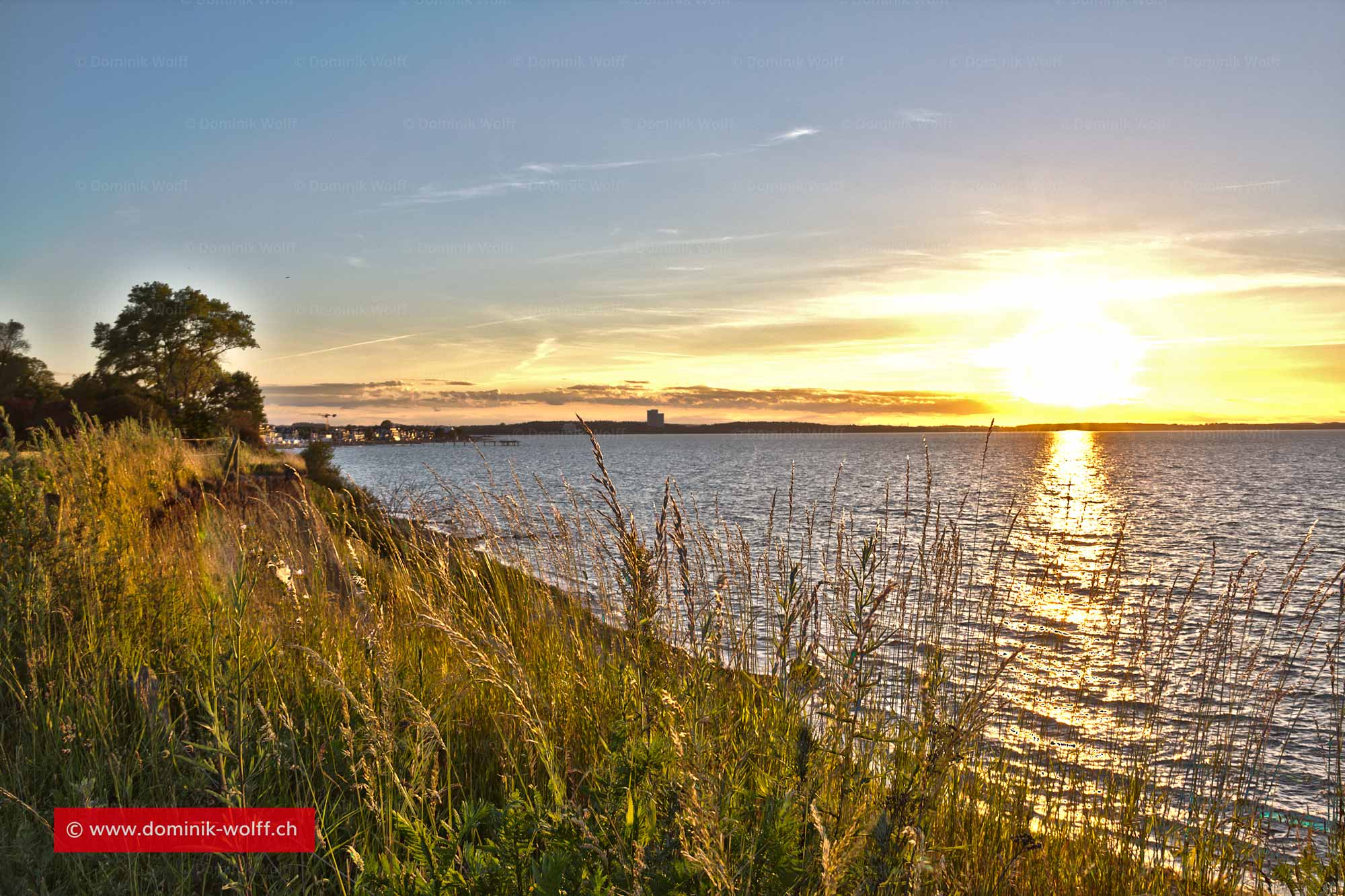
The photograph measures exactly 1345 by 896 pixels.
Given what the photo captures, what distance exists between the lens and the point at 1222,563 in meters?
19.9

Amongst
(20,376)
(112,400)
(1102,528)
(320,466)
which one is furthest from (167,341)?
(1102,528)

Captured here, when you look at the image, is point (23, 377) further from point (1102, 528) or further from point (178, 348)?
point (1102, 528)

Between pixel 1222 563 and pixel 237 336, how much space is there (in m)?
57.6

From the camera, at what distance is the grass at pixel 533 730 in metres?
1.92

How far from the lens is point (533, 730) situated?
2.22 metres

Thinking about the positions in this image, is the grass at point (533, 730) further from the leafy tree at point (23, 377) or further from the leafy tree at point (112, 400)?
the leafy tree at point (23, 377)

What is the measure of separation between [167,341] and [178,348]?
724 mm

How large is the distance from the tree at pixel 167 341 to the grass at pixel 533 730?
50.8m

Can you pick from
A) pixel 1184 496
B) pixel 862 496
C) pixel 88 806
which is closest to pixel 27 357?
pixel 862 496

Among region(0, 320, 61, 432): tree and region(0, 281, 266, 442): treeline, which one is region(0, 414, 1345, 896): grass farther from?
region(0, 281, 266, 442): treeline

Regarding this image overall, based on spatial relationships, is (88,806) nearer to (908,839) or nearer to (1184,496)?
(908,839)

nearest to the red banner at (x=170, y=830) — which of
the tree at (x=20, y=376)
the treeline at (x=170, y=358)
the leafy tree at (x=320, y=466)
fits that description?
the leafy tree at (x=320, y=466)

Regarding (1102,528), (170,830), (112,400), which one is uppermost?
(112,400)

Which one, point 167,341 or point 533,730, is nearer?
point 533,730
